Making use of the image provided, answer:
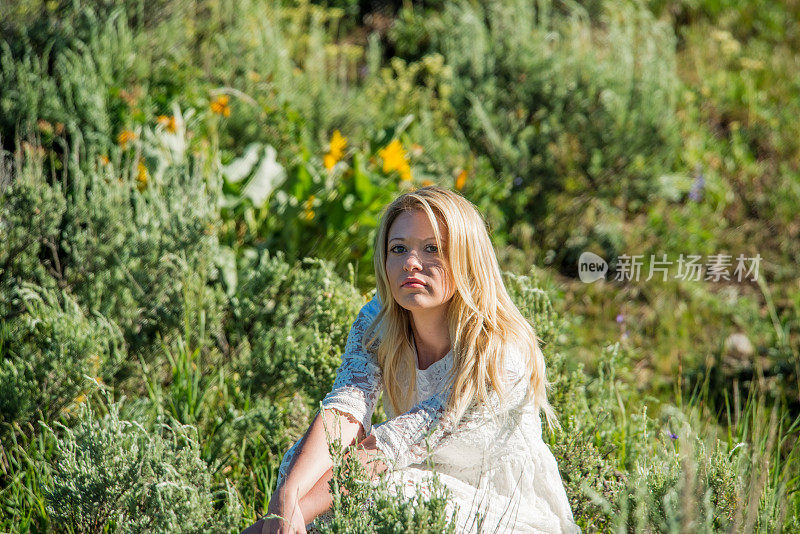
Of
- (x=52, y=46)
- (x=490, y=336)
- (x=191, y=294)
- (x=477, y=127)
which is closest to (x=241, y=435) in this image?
(x=191, y=294)

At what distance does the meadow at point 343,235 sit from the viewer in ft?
6.82

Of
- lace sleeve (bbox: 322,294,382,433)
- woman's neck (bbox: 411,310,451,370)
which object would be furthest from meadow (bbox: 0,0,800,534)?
woman's neck (bbox: 411,310,451,370)

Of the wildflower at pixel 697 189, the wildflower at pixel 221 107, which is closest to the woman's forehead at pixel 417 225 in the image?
A: the wildflower at pixel 221 107

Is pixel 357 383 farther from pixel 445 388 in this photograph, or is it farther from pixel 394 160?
pixel 394 160

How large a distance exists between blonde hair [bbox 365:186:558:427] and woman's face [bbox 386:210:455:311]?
3 centimetres

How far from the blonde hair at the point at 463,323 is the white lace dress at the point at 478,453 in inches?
1.5

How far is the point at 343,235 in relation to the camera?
10.5ft

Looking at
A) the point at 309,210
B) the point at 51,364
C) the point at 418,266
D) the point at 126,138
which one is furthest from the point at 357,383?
the point at 126,138

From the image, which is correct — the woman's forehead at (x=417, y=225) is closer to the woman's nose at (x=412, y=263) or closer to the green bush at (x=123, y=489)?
the woman's nose at (x=412, y=263)

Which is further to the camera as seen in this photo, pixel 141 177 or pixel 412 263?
pixel 141 177

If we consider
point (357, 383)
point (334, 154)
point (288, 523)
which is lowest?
point (288, 523)

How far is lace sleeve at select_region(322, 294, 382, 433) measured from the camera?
74.5 inches

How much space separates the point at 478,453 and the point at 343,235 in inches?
60.1

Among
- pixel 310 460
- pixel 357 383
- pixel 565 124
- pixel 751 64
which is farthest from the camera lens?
pixel 751 64
